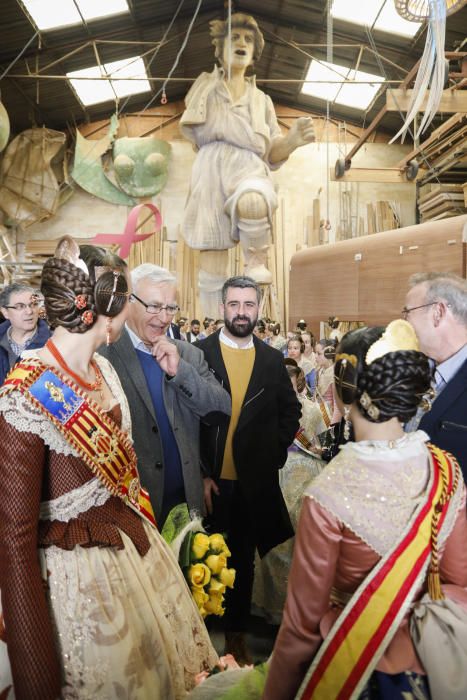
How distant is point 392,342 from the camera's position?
132 centimetres

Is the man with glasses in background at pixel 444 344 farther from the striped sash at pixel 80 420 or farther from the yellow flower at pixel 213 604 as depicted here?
the striped sash at pixel 80 420

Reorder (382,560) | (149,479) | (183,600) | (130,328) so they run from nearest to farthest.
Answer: (382,560) → (183,600) → (149,479) → (130,328)

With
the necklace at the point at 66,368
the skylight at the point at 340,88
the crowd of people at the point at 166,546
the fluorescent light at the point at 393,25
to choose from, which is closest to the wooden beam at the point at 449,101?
the fluorescent light at the point at 393,25

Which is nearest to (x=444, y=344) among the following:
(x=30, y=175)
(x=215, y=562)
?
(x=215, y=562)

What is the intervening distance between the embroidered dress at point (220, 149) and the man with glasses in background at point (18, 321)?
2.98 meters

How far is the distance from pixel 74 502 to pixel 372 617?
707 mm

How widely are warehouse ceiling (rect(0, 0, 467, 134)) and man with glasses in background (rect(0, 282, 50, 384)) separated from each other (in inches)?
280

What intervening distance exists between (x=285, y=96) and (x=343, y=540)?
631 inches

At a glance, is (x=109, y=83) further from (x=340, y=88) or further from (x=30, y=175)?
(x=340, y=88)

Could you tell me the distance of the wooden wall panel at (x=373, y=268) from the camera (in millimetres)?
7363

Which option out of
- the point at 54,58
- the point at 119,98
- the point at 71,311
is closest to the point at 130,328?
the point at 71,311

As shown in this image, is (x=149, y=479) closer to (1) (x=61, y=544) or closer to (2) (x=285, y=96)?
(1) (x=61, y=544)

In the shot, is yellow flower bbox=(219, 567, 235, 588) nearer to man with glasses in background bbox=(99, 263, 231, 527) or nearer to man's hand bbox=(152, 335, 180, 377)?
man with glasses in background bbox=(99, 263, 231, 527)

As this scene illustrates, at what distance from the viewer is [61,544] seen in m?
1.41
